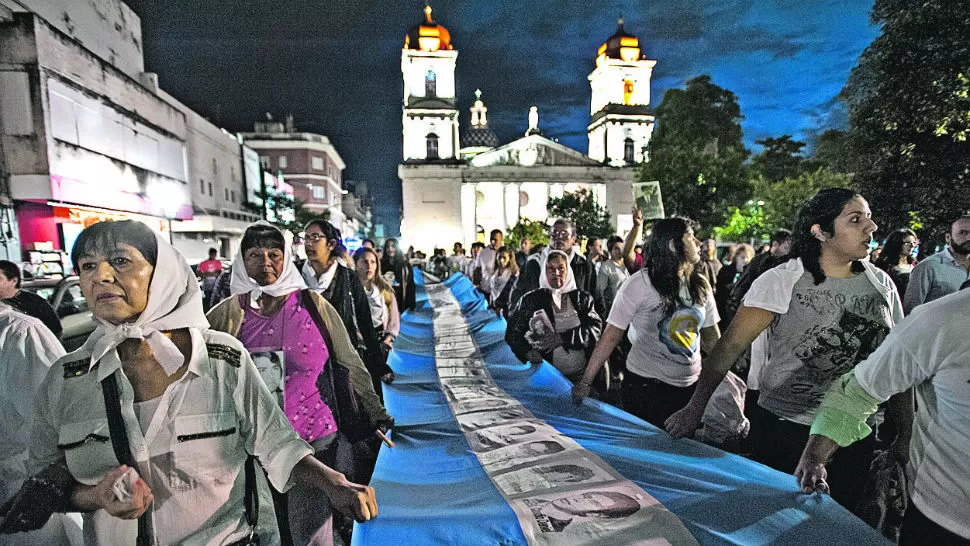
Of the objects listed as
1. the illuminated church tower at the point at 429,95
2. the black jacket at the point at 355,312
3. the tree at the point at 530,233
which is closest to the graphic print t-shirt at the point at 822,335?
the black jacket at the point at 355,312

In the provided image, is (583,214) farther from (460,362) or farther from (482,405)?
(482,405)

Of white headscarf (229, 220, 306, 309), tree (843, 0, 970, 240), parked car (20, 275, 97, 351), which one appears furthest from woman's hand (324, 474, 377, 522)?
tree (843, 0, 970, 240)

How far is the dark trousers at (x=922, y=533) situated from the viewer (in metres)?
1.56

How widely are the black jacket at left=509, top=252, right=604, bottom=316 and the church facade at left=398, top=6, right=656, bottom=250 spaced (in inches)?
1752

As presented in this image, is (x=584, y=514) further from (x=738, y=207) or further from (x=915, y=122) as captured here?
(x=738, y=207)

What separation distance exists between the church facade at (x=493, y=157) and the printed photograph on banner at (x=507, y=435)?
47071 millimetres

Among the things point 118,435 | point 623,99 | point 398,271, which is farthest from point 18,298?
point 623,99

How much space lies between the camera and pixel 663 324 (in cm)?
344

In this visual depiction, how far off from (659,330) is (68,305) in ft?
26.7

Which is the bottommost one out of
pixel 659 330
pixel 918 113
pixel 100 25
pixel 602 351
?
pixel 602 351

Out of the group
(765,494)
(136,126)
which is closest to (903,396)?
(765,494)

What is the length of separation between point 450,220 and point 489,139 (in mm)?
19789

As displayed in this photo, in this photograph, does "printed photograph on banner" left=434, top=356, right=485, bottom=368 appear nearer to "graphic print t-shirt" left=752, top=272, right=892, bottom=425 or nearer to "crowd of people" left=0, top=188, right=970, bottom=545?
"crowd of people" left=0, top=188, right=970, bottom=545

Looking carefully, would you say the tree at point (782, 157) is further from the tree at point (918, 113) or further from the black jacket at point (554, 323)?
the black jacket at point (554, 323)
